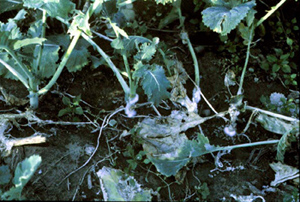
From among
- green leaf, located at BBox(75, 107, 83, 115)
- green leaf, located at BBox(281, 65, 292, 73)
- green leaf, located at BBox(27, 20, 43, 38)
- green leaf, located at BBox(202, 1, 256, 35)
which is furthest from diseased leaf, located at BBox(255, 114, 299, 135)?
green leaf, located at BBox(27, 20, 43, 38)

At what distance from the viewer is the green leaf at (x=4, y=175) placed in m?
2.19

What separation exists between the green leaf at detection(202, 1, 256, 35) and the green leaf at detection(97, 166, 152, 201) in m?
1.16

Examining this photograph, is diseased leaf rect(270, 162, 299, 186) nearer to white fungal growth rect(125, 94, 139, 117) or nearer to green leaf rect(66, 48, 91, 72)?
white fungal growth rect(125, 94, 139, 117)

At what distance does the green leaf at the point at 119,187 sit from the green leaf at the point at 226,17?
1.16 metres

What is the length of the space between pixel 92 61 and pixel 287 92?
1.59m

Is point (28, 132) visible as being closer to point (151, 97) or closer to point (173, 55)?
point (151, 97)

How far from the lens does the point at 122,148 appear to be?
2650mm

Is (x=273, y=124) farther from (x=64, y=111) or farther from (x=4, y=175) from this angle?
(x=4, y=175)

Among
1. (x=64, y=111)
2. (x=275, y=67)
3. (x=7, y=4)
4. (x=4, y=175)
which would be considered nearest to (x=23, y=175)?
(x=4, y=175)

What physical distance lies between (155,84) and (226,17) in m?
0.67

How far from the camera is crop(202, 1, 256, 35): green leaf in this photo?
101 inches

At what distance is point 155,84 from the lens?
2.55 metres

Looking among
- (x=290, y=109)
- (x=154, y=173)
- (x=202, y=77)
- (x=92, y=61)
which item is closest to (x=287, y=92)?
(x=290, y=109)

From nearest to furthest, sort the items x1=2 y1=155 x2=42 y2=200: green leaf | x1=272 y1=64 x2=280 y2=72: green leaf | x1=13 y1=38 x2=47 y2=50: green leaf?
1. x1=2 y1=155 x2=42 y2=200: green leaf
2. x1=13 y1=38 x2=47 y2=50: green leaf
3. x1=272 y1=64 x2=280 y2=72: green leaf
